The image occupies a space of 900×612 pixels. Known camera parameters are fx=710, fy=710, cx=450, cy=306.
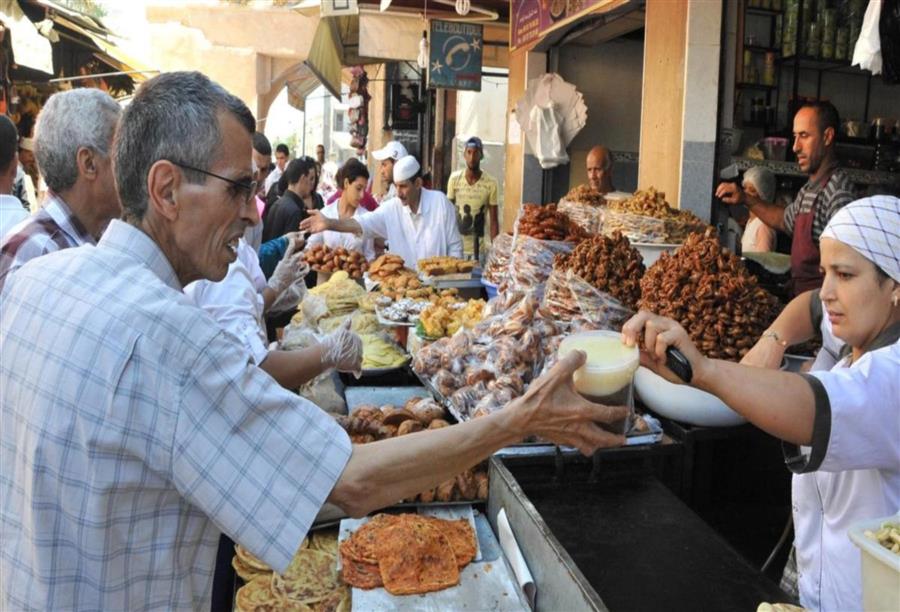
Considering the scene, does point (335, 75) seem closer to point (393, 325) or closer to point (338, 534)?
point (393, 325)

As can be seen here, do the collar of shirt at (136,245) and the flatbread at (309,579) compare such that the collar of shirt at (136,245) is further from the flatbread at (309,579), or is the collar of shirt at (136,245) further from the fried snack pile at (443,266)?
the fried snack pile at (443,266)

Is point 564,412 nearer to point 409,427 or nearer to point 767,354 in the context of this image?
point 409,427

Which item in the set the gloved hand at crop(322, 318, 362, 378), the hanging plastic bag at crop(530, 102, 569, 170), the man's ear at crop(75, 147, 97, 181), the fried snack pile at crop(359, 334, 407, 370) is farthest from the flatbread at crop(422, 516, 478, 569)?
the hanging plastic bag at crop(530, 102, 569, 170)

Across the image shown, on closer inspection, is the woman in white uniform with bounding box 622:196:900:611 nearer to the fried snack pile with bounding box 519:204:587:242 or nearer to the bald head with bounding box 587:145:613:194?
the fried snack pile with bounding box 519:204:587:242

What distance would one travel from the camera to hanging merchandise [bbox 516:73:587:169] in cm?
852

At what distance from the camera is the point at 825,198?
4609mm

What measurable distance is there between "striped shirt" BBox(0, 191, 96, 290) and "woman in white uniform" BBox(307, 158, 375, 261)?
13.9 feet

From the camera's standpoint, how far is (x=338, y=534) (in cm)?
250

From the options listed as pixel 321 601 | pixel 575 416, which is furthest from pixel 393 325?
pixel 575 416

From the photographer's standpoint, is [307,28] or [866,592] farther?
[307,28]

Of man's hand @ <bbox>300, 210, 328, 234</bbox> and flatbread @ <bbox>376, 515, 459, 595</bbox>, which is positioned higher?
man's hand @ <bbox>300, 210, 328, 234</bbox>

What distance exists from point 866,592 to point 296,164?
23.8 ft

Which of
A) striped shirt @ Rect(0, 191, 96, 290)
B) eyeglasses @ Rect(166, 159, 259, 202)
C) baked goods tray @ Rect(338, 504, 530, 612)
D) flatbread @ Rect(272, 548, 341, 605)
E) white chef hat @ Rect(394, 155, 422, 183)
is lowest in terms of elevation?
flatbread @ Rect(272, 548, 341, 605)

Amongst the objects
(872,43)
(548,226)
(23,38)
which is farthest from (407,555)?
(23,38)
